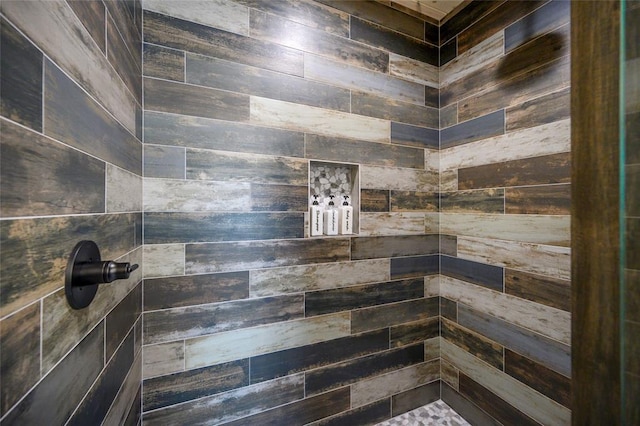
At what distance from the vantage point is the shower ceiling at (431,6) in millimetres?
1468

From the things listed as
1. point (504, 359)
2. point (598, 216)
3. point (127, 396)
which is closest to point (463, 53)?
point (598, 216)

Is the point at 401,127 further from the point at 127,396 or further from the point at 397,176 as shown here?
the point at 127,396

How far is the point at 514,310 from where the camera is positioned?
1.22 m

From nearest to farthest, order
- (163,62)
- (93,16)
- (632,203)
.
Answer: (632,203) → (93,16) → (163,62)

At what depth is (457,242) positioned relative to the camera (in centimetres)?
150

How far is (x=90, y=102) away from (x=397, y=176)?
134 cm

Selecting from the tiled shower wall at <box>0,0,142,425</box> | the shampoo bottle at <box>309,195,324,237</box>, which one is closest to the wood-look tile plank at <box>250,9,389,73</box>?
the tiled shower wall at <box>0,0,142,425</box>

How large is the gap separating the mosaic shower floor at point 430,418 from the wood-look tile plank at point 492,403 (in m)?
0.15

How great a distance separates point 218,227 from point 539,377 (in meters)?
1.56

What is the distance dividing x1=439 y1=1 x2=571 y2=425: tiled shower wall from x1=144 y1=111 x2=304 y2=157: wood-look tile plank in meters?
0.98

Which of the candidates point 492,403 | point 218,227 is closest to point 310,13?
point 218,227

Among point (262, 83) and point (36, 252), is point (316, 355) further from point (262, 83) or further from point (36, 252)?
point (262, 83)

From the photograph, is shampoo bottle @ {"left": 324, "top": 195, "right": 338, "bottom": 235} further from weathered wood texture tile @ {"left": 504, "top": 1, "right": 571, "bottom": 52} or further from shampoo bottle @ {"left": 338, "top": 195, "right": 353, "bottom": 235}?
weathered wood texture tile @ {"left": 504, "top": 1, "right": 571, "bottom": 52}

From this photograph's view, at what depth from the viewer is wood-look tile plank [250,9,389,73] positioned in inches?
47.8
